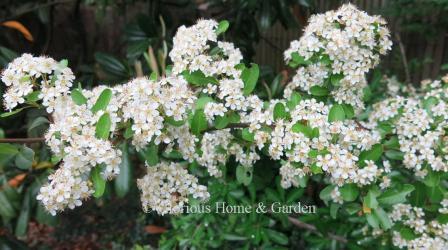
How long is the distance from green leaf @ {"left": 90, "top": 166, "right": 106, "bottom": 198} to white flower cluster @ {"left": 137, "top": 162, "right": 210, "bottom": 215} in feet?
0.60

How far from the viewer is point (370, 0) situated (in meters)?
2.65

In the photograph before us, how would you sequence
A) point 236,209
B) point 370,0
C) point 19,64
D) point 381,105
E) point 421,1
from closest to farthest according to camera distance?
point 19,64, point 381,105, point 236,209, point 421,1, point 370,0

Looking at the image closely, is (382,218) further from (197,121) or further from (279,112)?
(197,121)

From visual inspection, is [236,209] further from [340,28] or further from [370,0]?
[370,0]

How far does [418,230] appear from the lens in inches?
55.0

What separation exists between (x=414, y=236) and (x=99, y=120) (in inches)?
41.8

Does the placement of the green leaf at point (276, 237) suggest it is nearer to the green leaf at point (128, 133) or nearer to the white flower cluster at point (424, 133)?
the white flower cluster at point (424, 133)

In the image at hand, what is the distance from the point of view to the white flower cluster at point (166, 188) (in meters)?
1.14

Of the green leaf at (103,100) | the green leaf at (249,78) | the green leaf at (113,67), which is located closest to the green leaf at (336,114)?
the green leaf at (249,78)

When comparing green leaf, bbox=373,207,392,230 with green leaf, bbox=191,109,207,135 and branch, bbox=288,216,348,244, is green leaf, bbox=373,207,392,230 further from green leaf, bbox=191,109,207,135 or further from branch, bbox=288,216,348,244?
branch, bbox=288,216,348,244

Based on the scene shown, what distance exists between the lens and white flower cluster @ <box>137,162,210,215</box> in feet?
3.73

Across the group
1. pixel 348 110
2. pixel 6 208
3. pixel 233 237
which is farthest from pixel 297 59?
pixel 6 208

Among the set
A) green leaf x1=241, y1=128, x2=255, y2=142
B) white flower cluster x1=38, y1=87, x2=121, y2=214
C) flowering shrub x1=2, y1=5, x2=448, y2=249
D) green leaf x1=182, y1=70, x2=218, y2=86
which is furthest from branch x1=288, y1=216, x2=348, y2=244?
white flower cluster x1=38, y1=87, x2=121, y2=214

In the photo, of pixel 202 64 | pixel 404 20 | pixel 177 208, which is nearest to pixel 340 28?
pixel 202 64
